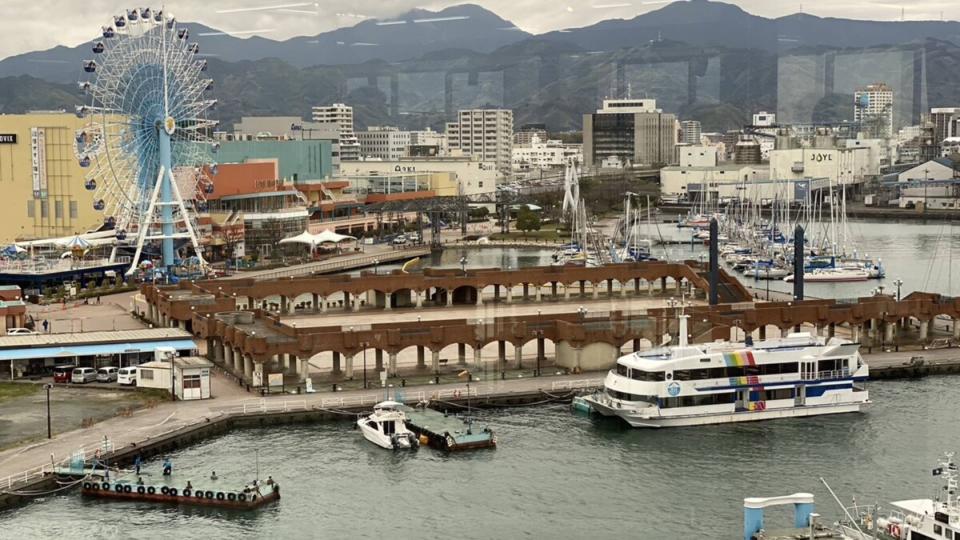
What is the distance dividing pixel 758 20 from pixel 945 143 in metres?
29.4

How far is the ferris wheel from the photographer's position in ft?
82.6

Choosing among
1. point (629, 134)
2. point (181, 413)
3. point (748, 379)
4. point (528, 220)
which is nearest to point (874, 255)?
point (528, 220)

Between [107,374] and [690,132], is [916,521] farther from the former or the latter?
[690,132]

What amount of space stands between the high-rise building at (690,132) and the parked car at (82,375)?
21011mm

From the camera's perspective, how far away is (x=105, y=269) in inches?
1026

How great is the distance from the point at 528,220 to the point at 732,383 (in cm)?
2687

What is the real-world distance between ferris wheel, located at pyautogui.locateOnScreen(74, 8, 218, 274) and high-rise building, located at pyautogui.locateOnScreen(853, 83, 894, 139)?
57.7ft

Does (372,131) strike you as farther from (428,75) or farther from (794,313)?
(794,313)

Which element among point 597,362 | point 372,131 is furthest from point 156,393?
point 372,131

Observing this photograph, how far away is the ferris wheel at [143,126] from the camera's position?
2519 centimetres

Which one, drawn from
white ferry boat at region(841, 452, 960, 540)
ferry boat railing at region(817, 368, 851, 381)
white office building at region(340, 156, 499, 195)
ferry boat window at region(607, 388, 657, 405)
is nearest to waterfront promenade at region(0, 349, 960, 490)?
ferry boat window at region(607, 388, 657, 405)

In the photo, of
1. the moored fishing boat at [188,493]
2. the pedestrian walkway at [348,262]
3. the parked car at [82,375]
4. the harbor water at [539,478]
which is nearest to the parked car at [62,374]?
the parked car at [82,375]

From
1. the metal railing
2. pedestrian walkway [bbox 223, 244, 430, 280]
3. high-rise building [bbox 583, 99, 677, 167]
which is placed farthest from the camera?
high-rise building [bbox 583, 99, 677, 167]

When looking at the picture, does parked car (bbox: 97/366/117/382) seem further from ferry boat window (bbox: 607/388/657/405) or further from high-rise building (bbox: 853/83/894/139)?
high-rise building (bbox: 853/83/894/139)
